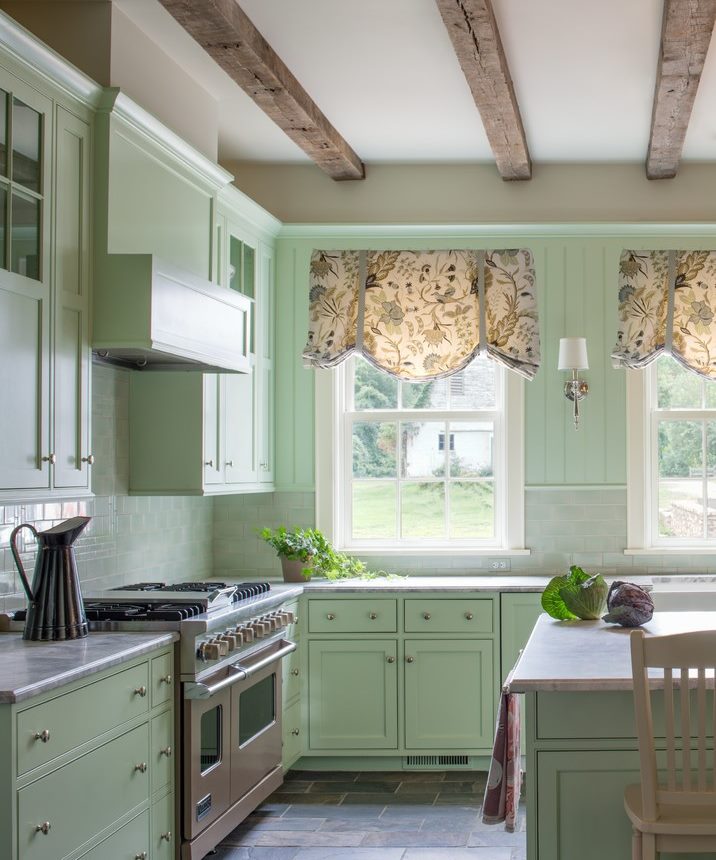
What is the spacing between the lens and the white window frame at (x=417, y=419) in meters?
5.78

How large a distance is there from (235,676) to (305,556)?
148 cm

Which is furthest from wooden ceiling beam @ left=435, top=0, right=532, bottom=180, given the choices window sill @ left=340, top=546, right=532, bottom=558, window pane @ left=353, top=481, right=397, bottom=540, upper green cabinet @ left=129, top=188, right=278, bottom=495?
window sill @ left=340, top=546, right=532, bottom=558

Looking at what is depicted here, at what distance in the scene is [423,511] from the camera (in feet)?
19.5

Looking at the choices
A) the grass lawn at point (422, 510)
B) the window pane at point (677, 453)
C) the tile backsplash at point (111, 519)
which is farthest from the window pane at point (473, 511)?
the tile backsplash at point (111, 519)

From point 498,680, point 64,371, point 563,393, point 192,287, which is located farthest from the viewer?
point 563,393

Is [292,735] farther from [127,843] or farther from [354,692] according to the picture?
[127,843]

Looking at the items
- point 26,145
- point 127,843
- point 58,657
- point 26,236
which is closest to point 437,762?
point 127,843

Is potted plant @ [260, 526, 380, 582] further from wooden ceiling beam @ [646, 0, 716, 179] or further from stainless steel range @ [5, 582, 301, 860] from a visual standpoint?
wooden ceiling beam @ [646, 0, 716, 179]

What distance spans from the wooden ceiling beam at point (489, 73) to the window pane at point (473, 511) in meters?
1.75

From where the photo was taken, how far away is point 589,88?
464cm

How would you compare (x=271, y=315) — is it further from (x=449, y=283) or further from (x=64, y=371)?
(x=64, y=371)

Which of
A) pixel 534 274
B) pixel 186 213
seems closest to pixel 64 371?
pixel 186 213

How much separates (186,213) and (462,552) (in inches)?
97.3

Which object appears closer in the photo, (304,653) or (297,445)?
(304,653)
